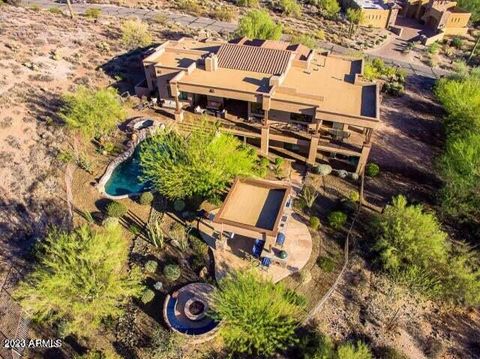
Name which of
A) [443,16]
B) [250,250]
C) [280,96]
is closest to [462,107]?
[280,96]

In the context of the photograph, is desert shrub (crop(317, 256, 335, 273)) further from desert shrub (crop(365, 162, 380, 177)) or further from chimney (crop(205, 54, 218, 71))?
chimney (crop(205, 54, 218, 71))

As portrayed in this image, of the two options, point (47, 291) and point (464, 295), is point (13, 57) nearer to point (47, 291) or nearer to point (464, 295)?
point (47, 291)

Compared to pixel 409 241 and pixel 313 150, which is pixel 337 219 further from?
pixel 313 150

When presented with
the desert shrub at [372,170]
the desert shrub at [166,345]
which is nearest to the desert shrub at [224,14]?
the desert shrub at [372,170]

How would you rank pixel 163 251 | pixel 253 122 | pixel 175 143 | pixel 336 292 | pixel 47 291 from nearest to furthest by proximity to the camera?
pixel 47 291 → pixel 336 292 → pixel 163 251 → pixel 175 143 → pixel 253 122

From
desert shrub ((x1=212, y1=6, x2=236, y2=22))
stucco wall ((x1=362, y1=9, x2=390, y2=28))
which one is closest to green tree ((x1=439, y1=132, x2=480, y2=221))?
stucco wall ((x1=362, y1=9, x2=390, y2=28))

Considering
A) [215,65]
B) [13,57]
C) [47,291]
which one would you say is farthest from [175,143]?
[13,57]
